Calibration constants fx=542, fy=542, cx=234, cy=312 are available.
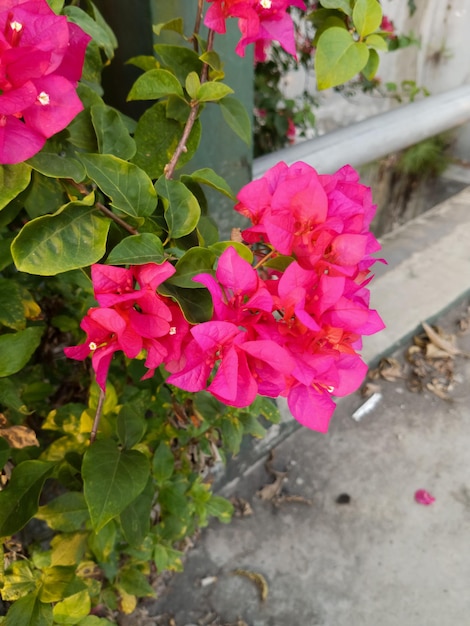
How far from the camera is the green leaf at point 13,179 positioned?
→ 463 millimetres

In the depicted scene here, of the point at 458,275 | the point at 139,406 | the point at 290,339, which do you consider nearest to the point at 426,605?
the point at 139,406

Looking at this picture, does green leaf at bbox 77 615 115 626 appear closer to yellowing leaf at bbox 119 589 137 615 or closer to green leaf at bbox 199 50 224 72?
yellowing leaf at bbox 119 589 137 615

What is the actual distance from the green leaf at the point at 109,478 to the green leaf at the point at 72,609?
140 millimetres

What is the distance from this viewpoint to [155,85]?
0.60 metres

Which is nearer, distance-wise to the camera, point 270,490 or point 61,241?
point 61,241

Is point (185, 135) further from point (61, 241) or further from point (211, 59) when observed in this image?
point (61, 241)

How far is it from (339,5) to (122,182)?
0.32 m

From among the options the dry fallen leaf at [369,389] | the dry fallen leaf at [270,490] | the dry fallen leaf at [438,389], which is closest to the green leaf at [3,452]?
the dry fallen leaf at [270,490]

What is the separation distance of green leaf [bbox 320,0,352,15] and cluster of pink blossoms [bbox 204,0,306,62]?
0.11ft

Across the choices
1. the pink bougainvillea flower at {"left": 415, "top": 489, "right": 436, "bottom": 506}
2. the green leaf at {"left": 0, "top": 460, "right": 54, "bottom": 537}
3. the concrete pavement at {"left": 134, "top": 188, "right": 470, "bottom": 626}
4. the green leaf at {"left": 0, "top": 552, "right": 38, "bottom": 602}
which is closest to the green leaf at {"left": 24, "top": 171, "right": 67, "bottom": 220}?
the green leaf at {"left": 0, "top": 460, "right": 54, "bottom": 537}

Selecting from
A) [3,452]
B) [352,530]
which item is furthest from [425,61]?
[3,452]

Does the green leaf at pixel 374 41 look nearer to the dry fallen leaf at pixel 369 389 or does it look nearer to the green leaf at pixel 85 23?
the green leaf at pixel 85 23

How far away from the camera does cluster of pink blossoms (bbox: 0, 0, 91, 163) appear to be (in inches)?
15.8

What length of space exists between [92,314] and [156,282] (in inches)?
2.4
